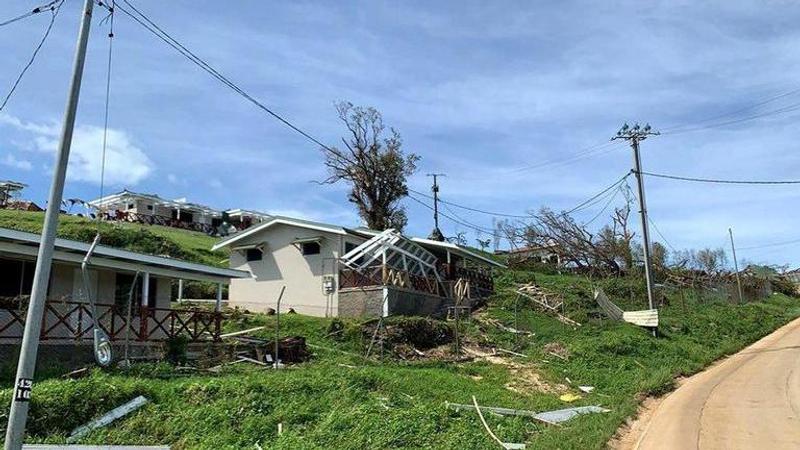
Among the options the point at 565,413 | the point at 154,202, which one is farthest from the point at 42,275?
the point at 154,202

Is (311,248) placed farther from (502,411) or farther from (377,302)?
(502,411)

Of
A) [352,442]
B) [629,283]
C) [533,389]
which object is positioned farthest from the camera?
[629,283]

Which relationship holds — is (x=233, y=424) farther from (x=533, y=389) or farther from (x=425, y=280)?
(x=425, y=280)

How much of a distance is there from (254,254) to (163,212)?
39.2 m

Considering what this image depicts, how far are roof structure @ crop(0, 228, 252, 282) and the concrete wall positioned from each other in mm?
6658

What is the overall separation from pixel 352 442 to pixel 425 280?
21742 millimetres

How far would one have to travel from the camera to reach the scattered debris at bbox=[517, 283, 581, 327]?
32.7 metres

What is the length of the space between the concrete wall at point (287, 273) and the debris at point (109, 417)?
58.6 ft

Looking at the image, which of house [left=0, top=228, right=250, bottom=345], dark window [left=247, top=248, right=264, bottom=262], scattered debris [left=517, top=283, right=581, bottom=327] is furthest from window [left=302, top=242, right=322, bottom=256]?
scattered debris [left=517, top=283, right=581, bottom=327]

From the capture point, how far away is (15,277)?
1875cm

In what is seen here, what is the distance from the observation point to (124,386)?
1430 cm

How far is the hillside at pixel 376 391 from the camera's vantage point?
500 inches

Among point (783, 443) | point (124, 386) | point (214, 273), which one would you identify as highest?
point (214, 273)

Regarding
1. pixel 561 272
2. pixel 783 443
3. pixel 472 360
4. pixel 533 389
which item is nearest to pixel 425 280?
pixel 472 360
